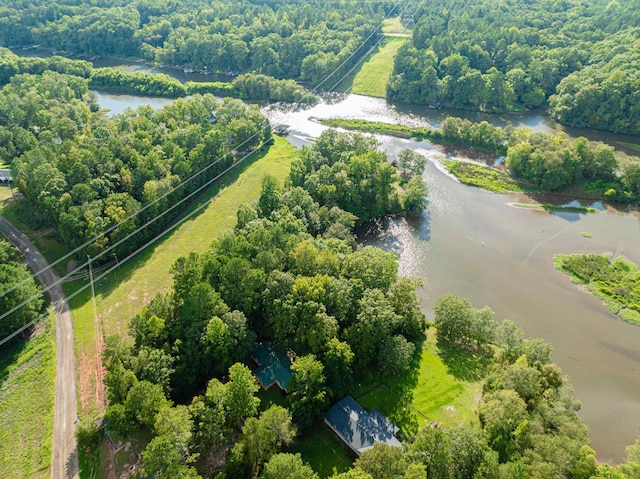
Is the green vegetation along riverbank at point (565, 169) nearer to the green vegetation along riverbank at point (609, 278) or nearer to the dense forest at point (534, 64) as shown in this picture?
the green vegetation along riverbank at point (609, 278)

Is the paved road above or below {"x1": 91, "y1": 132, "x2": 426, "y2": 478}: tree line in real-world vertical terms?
below

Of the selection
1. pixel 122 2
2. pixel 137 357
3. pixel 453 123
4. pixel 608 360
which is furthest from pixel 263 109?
pixel 122 2

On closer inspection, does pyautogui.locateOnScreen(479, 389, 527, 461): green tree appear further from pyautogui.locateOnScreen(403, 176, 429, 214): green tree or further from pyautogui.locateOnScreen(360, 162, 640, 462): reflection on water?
pyautogui.locateOnScreen(403, 176, 429, 214): green tree

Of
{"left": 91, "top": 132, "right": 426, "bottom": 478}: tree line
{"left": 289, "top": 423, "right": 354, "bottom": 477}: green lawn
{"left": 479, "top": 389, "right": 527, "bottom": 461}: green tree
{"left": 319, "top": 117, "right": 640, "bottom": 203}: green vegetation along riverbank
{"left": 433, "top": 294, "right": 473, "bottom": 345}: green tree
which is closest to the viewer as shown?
{"left": 91, "top": 132, "right": 426, "bottom": 478}: tree line

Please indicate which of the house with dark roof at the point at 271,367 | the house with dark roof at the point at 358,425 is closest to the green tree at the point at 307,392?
the house with dark roof at the point at 358,425

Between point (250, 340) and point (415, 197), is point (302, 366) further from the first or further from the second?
point (415, 197)

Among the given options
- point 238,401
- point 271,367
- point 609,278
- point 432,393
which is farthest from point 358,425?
point 609,278

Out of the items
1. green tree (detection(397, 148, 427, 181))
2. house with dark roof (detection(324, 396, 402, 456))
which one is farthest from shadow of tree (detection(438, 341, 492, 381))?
green tree (detection(397, 148, 427, 181))
